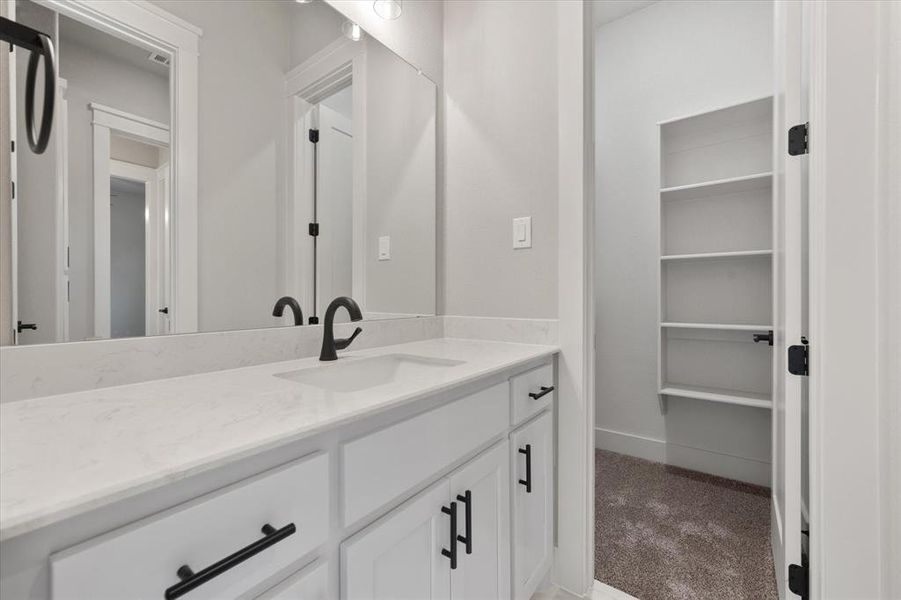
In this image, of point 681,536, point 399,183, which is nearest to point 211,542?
point 399,183

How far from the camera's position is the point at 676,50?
2.46 m

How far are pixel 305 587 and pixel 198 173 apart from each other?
3.21ft

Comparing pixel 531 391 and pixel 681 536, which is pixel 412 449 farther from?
pixel 681 536

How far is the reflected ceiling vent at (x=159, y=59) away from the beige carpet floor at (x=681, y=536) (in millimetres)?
2116

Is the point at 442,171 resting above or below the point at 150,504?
above

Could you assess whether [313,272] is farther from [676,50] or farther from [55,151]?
[676,50]

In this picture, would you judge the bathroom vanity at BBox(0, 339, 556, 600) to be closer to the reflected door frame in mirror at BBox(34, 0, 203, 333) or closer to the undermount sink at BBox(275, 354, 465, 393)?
the undermount sink at BBox(275, 354, 465, 393)

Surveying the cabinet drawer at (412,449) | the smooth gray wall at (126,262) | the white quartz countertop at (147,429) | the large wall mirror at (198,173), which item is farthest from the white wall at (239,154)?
the cabinet drawer at (412,449)

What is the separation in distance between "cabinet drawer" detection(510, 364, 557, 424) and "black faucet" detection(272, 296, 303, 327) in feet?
2.25

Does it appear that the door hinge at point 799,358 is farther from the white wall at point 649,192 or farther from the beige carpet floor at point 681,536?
the white wall at point 649,192

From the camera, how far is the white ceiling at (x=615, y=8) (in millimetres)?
2521

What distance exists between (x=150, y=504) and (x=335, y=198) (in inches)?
44.2

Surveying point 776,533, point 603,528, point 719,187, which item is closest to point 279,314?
point 603,528

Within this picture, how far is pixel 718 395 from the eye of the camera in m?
2.23
